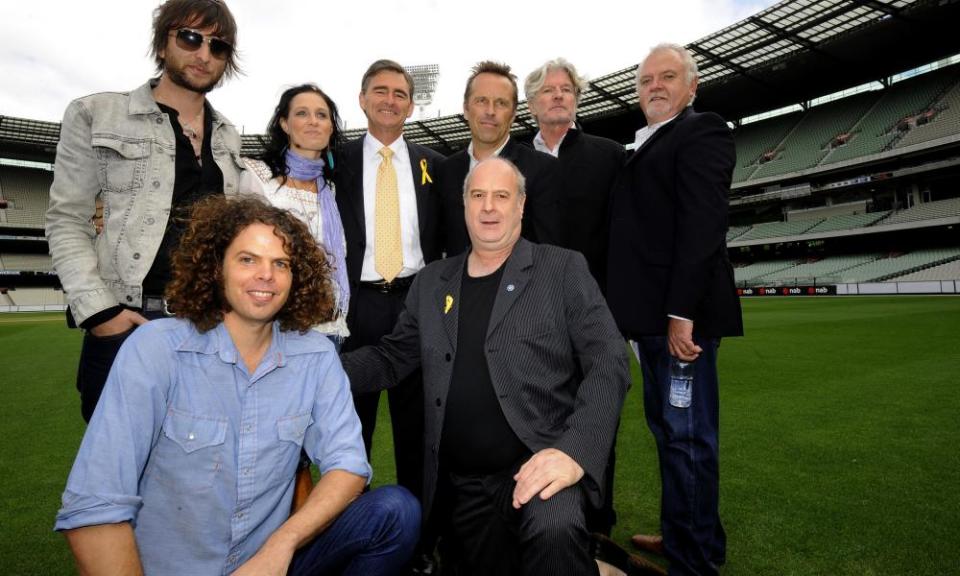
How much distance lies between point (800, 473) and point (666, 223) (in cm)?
248

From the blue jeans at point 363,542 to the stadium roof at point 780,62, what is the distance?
32.0 m

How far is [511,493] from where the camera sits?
7.33 ft

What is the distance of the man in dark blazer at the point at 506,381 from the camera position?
210cm

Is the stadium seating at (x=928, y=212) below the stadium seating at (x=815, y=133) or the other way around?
below

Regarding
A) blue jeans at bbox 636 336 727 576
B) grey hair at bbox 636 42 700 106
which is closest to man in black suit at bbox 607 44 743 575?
blue jeans at bbox 636 336 727 576

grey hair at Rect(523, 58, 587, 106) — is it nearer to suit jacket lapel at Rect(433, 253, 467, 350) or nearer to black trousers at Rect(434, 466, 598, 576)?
suit jacket lapel at Rect(433, 253, 467, 350)

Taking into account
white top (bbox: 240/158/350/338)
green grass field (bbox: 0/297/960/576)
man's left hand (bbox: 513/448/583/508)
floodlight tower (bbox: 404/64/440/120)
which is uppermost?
floodlight tower (bbox: 404/64/440/120)

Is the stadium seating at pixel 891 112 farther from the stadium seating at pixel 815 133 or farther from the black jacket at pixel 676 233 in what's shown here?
the black jacket at pixel 676 233

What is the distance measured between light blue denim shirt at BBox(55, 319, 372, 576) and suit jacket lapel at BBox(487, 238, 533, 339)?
78cm

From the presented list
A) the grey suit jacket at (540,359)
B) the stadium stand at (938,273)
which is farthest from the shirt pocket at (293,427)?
the stadium stand at (938,273)

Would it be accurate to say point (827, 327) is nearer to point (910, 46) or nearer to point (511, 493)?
point (511, 493)

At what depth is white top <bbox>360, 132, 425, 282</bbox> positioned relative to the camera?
11.1 feet

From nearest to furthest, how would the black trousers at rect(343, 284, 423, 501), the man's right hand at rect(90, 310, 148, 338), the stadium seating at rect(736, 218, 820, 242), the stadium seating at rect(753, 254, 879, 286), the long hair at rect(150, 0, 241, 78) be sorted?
1. the man's right hand at rect(90, 310, 148, 338)
2. the long hair at rect(150, 0, 241, 78)
3. the black trousers at rect(343, 284, 423, 501)
4. the stadium seating at rect(753, 254, 879, 286)
5. the stadium seating at rect(736, 218, 820, 242)

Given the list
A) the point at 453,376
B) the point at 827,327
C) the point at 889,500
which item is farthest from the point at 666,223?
the point at 827,327
